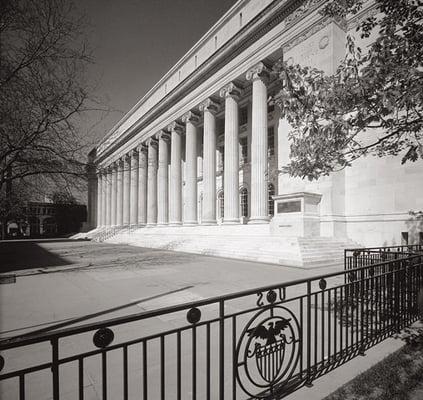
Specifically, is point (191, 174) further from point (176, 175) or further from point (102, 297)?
point (102, 297)

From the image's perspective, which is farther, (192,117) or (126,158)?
(126,158)

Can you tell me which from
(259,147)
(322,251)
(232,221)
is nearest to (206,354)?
(322,251)

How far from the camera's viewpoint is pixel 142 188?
40156mm

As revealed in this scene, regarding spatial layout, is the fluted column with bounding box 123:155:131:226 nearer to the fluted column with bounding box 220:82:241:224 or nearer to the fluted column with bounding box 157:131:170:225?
the fluted column with bounding box 157:131:170:225

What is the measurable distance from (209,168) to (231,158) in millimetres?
3258

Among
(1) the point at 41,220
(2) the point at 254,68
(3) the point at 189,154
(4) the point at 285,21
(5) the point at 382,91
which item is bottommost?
(1) the point at 41,220

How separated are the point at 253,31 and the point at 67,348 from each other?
22.3m

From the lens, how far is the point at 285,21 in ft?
62.3

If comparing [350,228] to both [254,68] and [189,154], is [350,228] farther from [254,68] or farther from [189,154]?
[189,154]

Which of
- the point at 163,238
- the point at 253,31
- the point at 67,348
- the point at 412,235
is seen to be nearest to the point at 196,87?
the point at 253,31

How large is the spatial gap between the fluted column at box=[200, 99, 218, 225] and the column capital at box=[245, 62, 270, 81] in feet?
17.6

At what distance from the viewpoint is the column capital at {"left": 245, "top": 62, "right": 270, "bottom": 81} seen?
67.5 ft

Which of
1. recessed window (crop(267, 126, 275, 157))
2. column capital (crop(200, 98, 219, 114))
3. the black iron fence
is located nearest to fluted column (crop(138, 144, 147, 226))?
column capital (crop(200, 98, 219, 114))

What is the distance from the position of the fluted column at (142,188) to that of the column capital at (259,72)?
21.6 metres
